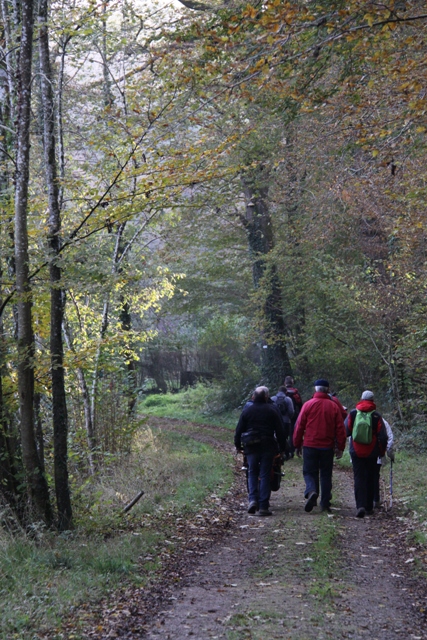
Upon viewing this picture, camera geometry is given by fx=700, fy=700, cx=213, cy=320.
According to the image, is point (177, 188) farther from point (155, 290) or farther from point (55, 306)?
point (155, 290)

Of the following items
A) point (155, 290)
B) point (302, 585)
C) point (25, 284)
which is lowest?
point (302, 585)

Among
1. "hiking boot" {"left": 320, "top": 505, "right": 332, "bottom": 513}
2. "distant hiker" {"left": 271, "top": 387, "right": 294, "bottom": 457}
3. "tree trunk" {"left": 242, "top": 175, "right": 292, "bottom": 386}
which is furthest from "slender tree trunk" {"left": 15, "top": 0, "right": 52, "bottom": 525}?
"tree trunk" {"left": 242, "top": 175, "right": 292, "bottom": 386}

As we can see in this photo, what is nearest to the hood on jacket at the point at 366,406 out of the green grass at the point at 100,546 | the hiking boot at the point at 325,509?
the hiking boot at the point at 325,509

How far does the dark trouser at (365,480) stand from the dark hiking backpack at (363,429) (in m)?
0.33

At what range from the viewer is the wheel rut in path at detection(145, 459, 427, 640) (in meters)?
5.63

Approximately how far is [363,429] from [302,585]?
15.0 ft

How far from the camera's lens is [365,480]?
36.0ft

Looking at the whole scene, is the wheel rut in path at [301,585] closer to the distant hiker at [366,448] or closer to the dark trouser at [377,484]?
the distant hiker at [366,448]

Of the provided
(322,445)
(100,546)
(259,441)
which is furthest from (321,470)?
(100,546)

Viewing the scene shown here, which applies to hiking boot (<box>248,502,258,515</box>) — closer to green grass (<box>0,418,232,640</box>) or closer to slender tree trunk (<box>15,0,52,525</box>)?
green grass (<box>0,418,232,640</box>)

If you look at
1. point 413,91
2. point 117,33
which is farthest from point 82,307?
point 413,91

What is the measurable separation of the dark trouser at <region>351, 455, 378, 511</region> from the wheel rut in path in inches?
19.5

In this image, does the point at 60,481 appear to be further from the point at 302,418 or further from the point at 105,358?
the point at 302,418

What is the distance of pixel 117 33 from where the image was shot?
43.8 feet
